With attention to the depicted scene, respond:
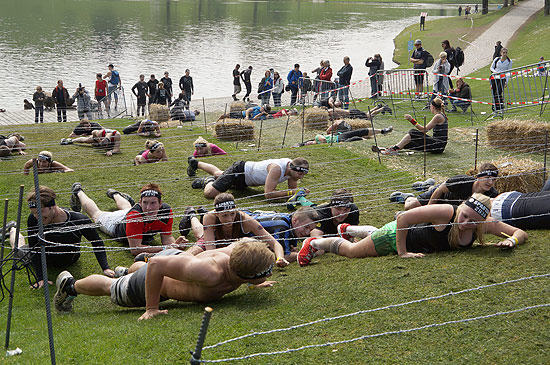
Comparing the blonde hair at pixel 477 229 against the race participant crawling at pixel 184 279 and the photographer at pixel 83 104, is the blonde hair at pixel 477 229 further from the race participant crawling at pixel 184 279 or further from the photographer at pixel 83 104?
the photographer at pixel 83 104

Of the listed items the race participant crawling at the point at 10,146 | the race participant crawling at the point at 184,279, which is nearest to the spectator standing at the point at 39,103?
the race participant crawling at the point at 10,146

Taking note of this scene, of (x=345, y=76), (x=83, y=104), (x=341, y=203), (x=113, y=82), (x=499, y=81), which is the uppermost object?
(x=499, y=81)

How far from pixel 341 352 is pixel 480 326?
1159 millimetres

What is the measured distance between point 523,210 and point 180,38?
56.1 metres

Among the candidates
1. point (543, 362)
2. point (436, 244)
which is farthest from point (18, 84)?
point (543, 362)

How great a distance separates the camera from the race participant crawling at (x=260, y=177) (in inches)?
388

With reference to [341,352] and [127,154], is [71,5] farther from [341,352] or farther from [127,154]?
[341,352]

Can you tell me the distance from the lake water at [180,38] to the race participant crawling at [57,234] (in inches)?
885

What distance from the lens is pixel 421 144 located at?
13.5 metres

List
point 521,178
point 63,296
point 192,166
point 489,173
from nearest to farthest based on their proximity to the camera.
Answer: point 63,296 < point 489,173 < point 521,178 < point 192,166

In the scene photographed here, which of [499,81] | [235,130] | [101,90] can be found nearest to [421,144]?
[235,130]

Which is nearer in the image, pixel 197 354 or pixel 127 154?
pixel 197 354

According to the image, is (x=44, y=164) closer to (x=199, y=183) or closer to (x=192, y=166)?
(x=192, y=166)

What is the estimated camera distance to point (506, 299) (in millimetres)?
5430
